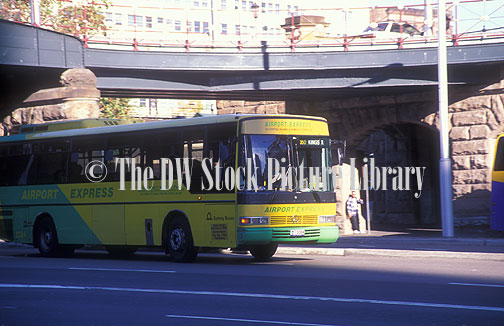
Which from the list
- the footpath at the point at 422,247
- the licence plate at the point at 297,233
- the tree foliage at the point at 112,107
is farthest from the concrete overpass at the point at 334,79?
the tree foliage at the point at 112,107

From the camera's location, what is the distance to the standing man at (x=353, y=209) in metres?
29.1

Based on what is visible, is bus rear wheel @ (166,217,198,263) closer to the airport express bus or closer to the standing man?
the airport express bus

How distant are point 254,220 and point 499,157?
471 inches

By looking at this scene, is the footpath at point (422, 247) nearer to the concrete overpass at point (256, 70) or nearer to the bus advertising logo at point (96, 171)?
the bus advertising logo at point (96, 171)

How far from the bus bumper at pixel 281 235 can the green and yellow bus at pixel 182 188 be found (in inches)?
0.8

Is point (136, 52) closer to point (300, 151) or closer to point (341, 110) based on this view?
point (341, 110)

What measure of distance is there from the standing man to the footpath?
10.0 feet

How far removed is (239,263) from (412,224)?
78.1ft

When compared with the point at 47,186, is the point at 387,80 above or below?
above

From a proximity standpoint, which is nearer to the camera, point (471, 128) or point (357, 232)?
point (471, 128)

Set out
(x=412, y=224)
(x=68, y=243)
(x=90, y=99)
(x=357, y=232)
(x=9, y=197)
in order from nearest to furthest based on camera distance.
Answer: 1. (x=68, y=243)
2. (x=9, y=197)
3. (x=90, y=99)
4. (x=357, y=232)
5. (x=412, y=224)

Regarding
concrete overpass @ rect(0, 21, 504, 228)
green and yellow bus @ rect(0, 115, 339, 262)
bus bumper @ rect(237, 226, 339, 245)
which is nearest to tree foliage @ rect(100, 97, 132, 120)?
concrete overpass @ rect(0, 21, 504, 228)

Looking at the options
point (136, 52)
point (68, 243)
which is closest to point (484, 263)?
point (68, 243)

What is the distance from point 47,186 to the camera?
770 inches
